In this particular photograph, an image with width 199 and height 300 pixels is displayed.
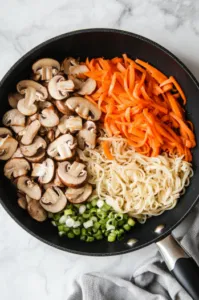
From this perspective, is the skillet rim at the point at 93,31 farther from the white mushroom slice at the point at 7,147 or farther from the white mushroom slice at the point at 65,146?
the white mushroom slice at the point at 65,146

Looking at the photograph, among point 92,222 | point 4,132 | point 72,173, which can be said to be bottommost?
point 92,222

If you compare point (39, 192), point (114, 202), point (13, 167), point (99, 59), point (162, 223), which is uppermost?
point (99, 59)

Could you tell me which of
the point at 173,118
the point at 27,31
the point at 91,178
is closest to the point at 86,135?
the point at 91,178

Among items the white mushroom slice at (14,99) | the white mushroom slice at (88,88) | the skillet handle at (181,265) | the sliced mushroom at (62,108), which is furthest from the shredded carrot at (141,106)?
the skillet handle at (181,265)

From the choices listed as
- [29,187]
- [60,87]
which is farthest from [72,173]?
[60,87]

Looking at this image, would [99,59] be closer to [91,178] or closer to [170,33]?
[170,33]

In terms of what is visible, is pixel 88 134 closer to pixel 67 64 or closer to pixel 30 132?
pixel 30 132
